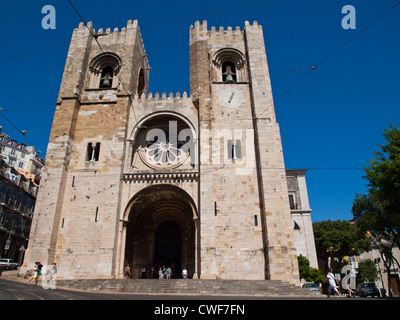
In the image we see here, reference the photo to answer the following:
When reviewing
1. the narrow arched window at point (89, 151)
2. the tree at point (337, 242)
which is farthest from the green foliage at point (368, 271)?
the narrow arched window at point (89, 151)

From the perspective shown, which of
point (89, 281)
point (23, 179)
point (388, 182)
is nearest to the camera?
point (388, 182)

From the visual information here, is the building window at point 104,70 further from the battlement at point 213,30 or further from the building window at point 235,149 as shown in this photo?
the building window at point 235,149

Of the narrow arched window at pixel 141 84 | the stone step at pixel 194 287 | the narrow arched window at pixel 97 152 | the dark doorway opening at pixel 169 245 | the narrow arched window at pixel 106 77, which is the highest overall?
the narrow arched window at pixel 141 84

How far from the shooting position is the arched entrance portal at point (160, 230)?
1712cm

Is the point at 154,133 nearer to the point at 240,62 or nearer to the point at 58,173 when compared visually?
the point at 58,173

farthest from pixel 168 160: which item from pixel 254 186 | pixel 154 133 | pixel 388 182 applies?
pixel 388 182

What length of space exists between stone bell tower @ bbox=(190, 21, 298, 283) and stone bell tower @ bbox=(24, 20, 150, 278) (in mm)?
4871

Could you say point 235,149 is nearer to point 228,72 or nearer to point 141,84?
point 228,72

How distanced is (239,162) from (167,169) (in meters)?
4.38

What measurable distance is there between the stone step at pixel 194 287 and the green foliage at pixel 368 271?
A: 28161 millimetres

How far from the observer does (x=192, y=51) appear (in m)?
20.5

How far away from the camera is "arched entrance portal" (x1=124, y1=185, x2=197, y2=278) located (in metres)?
17.1

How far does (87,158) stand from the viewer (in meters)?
17.6

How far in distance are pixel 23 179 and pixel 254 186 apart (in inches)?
1223
